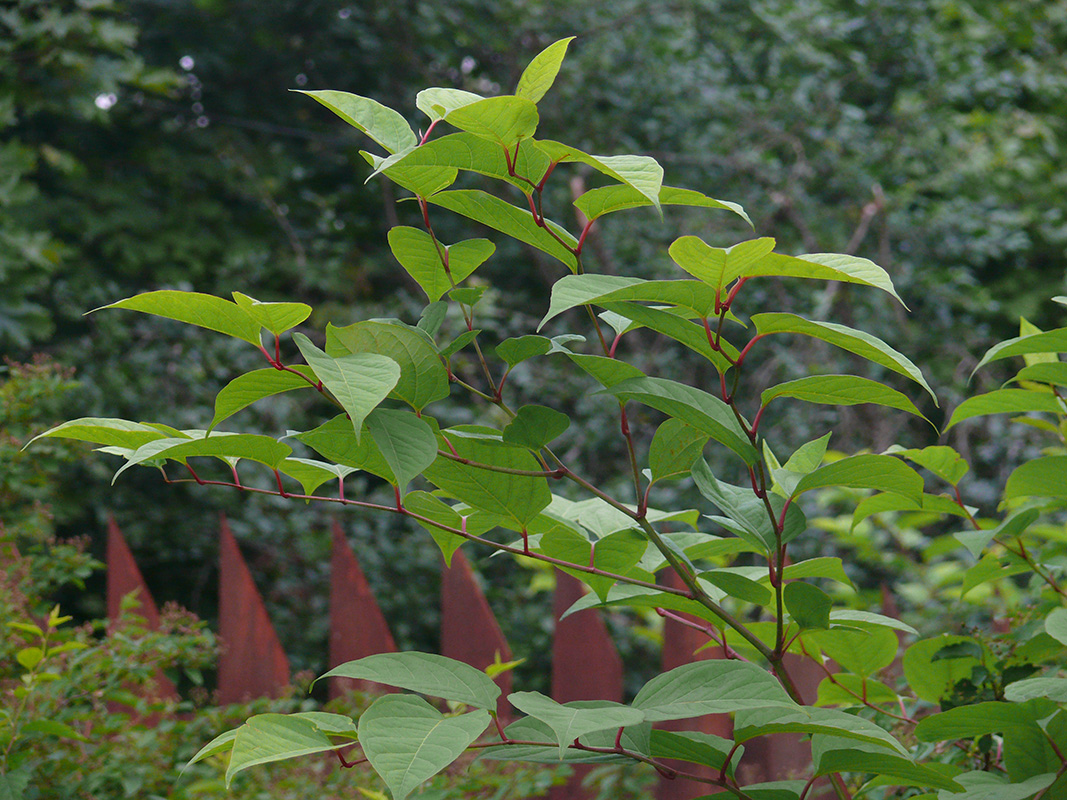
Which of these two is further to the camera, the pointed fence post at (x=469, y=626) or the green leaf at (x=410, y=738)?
the pointed fence post at (x=469, y=626)

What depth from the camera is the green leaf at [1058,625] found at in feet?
1.85

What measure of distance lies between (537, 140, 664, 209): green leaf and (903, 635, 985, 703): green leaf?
536 millimetres

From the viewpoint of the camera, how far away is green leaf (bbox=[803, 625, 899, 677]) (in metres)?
0.76

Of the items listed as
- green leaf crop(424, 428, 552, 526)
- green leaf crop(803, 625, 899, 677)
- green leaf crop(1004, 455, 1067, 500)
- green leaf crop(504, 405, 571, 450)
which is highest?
green leaf crop(504, 405, 571, 450)

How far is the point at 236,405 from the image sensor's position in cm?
51

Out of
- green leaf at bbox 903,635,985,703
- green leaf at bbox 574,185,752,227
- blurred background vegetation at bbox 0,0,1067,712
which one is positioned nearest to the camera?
green leaf at bbox 574,185,752,227

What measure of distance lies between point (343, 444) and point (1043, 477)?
552 mm

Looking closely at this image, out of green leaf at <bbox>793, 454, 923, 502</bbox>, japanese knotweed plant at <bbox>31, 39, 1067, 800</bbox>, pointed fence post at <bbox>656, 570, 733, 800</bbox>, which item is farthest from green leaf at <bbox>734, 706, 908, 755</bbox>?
pointed fence post at <bbox>656, 570, 733, 800</bbox>

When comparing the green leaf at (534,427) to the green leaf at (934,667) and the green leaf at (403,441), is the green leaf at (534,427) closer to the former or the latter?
the green leaf at (403,441)

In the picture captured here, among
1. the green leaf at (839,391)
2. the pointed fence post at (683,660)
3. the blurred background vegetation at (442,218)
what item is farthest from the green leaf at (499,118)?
the blurred background vegetation at (442,218)

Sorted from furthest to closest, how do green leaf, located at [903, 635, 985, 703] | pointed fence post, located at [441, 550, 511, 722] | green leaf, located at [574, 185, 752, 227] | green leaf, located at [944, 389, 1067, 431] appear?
1. pointed fence post, located at [441, 550, 511, 722]
2. green leaf, located at [903, 635, 985, 703]
3. green leaf, located at [944, 389, 1067, 431]
4. green leaf, located at [574, 185, 752, 227]

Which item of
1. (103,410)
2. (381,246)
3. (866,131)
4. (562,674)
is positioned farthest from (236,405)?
(866,131)

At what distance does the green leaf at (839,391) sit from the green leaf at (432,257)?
216mm

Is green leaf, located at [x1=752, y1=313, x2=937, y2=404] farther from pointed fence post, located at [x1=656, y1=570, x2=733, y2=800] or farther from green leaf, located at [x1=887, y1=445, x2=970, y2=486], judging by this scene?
pointed fence post, located at [x1=656, y1=570, x2=733, y2=800]
